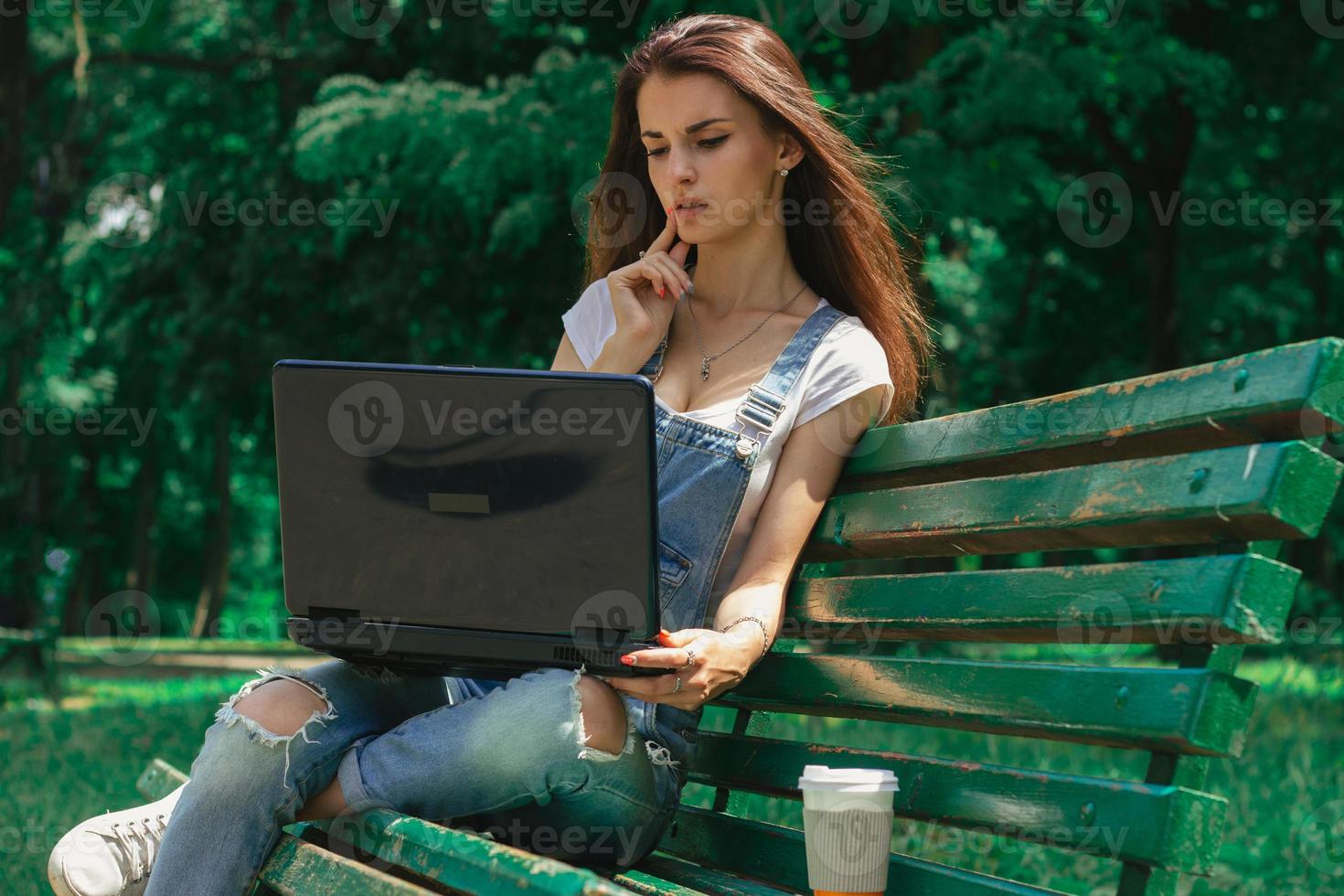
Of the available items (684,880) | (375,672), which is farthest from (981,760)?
(375,672)

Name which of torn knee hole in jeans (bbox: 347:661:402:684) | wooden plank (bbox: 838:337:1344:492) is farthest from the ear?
torn knee hole in jeans (bbox: 347:661:402:684)

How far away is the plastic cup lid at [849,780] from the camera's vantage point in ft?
6.41

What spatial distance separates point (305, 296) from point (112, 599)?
68.7ft

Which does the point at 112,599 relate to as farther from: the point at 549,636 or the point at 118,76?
the point at 549,636

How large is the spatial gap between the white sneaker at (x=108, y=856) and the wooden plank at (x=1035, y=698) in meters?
1.08

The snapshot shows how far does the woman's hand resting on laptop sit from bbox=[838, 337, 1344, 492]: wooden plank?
0.43m

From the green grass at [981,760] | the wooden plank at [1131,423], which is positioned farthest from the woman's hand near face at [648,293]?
the green grass at [981,760]

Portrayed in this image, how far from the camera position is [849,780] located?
1.96 metres

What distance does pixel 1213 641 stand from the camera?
1787mm

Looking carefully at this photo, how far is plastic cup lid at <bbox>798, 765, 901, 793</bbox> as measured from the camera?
1955 millimetres

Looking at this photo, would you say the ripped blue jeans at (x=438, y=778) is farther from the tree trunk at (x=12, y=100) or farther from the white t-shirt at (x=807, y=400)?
the tree trunk at (x=12, y=100)

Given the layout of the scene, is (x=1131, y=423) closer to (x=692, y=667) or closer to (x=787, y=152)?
(x=692, y=667)

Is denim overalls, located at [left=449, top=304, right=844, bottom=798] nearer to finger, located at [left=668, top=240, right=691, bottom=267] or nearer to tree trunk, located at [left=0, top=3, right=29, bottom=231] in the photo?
finger, located at [left=668, top=240, right=691, bottom=267]

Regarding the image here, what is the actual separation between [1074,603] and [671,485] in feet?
2.97
